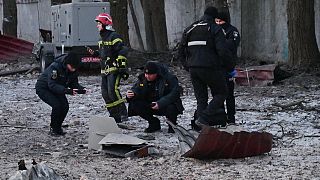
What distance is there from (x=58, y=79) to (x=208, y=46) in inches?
89.0

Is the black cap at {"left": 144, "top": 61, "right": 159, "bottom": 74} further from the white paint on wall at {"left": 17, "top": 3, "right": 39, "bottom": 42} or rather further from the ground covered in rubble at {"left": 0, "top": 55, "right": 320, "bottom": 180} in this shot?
the white paint on wall at {"left": 17, "top": 3, "right": 39, "bottom": 42}

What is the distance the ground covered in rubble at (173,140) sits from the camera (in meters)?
8.01

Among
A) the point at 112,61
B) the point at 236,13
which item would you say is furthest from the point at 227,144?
the point at 236,13

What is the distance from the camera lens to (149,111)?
36.5 ft

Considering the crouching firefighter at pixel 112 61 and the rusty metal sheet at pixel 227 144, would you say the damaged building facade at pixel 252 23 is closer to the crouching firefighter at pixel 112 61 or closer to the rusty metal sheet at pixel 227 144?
the crouching firefighter at pixel 112 61

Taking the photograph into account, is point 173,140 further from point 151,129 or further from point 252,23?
point 252,23

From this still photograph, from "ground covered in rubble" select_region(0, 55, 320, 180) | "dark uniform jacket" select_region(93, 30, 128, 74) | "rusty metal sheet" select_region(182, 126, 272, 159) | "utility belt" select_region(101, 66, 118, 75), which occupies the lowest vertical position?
"ground covered in rubble" select_region(0, 55, 320, 180)

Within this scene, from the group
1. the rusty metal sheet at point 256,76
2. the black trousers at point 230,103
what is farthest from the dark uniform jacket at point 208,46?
the rusty metal sheet at point 256,76

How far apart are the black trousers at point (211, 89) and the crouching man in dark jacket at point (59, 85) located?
1637mm

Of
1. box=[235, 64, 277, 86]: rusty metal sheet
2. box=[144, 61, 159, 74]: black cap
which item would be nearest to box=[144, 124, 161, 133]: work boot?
box=[144, 61, 159, 74]: black cap

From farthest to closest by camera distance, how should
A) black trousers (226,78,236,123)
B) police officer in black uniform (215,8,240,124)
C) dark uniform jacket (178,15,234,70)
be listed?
black trousers (226,78,236,123) → police officer in black uniform (215,8,240,124) → dark uniform jacket (178,15,234,70)

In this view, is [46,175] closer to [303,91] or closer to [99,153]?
[99,153]

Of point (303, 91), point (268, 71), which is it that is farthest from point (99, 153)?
point (268, 71)

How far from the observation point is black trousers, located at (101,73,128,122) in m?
12.0
